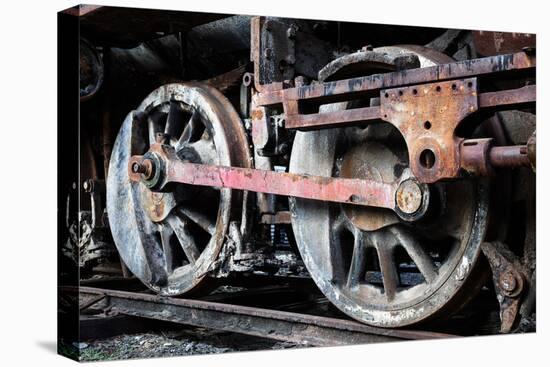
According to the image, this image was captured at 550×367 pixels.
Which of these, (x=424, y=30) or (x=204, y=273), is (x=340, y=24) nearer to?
(x=424, y=30)

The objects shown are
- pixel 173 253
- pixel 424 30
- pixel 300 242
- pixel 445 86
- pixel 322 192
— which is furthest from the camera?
pixel 173 253

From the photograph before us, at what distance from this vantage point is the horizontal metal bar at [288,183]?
3695 mm

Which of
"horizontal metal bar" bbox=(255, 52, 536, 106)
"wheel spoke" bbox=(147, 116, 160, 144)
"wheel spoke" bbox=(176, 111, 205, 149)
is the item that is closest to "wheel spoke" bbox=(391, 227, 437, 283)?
"horizontal metal bar" bbox=(255, 52, 536, 106)

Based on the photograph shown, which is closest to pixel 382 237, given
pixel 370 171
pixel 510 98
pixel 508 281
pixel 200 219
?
pixel 370 171

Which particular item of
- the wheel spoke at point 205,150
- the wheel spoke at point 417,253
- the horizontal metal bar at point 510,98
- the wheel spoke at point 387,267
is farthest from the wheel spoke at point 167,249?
the horizontal metal bar at point 510,98

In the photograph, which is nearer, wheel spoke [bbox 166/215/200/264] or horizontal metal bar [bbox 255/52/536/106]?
horizontal metal bar [bbox 255/52/536/106]

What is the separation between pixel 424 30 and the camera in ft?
14.6

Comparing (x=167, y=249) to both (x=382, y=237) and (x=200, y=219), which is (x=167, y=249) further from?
(x=382, y=237)

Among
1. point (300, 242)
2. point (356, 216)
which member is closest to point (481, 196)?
point (356, 216)

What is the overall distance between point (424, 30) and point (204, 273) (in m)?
1.65

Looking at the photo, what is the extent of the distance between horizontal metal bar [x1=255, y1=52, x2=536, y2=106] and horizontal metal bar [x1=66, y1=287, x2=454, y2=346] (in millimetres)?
983

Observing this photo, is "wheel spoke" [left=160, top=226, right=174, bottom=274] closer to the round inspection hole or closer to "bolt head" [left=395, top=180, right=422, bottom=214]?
"bolt head" [left=395, top=180, right=422, bottom=214]

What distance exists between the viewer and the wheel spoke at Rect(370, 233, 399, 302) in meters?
3.82

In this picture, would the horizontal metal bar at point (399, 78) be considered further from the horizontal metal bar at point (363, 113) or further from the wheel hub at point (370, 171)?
the wheel hub at point (370, 171)
